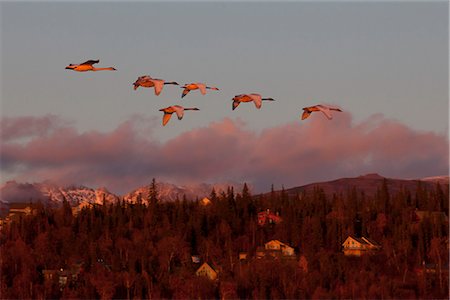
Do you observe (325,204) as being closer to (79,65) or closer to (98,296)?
(98,296)

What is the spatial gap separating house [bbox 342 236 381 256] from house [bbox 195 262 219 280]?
2153 centimetres

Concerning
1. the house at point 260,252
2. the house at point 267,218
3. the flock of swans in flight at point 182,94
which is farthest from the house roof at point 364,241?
the flock of swans in flight at point 182,94

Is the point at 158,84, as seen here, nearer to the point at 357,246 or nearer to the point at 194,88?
the point at 194,88

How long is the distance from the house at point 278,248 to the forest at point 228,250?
60.0 inches

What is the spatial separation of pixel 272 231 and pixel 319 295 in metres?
53.4

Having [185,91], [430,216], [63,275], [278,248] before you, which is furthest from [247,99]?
[430,216]

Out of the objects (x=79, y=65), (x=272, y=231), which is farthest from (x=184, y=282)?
(x=79, y=65)

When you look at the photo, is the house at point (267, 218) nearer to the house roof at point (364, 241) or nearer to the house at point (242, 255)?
the house roof at point (364, 241)

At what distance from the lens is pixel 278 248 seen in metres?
157

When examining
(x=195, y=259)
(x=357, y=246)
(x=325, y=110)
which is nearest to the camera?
(x=325, y=110)

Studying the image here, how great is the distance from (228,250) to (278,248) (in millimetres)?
8020

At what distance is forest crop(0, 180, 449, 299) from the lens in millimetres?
125000

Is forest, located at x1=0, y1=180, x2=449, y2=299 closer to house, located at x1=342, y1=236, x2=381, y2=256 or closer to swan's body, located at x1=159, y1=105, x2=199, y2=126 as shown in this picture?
house, located at x1=342, y1=236, x2=381, y2=256

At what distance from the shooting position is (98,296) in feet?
422
